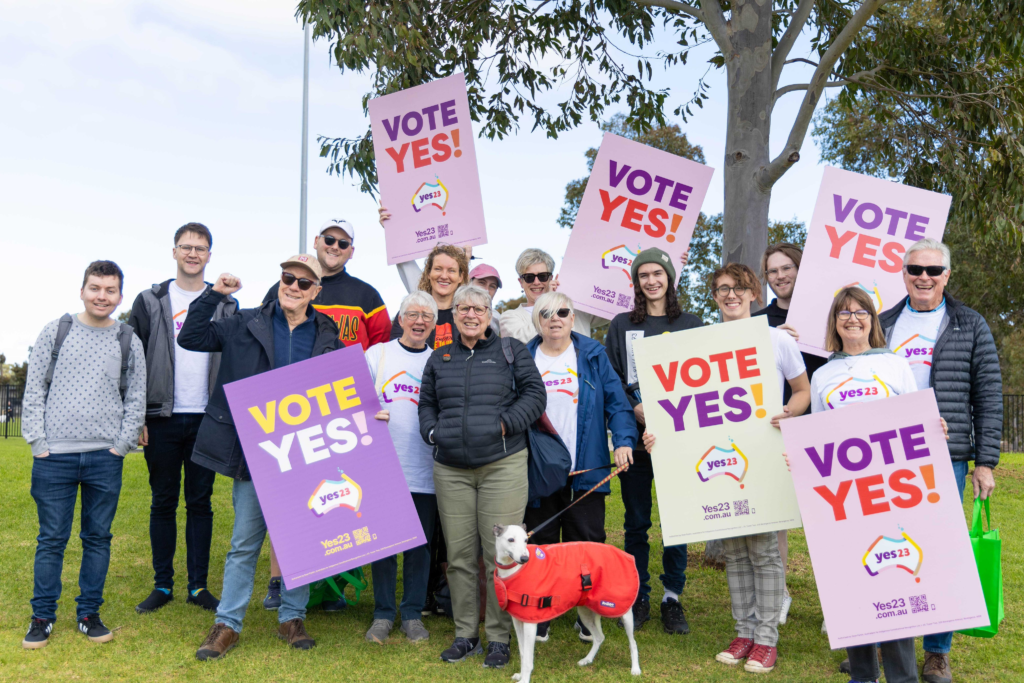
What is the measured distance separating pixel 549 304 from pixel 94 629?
3239mm

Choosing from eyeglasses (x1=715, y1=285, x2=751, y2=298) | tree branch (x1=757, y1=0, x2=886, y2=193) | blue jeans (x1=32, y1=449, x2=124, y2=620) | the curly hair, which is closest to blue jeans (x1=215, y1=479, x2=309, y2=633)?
blue jeans (x1=32, y1=449, x2=124, y2=620)

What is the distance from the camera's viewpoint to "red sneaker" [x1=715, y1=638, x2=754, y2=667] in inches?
167

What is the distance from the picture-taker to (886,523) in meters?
3.55

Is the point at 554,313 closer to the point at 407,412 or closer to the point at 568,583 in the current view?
the point at 407,412

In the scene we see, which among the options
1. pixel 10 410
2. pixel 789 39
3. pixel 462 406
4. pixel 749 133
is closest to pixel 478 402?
pixel 462 406

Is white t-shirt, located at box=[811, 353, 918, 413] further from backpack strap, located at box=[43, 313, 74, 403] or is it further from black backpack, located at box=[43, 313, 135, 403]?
backpack strap, located at box=[43, 313, 74, 403]

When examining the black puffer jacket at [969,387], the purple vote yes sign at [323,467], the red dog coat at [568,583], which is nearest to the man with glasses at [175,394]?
the purple vote yes sign at [323,467]

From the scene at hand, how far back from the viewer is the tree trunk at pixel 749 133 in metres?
6.52

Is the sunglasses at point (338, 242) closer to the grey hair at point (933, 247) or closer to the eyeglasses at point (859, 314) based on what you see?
the eyeglasses at point (859, 314)

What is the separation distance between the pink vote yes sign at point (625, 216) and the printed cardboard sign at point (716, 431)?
1.54 meters

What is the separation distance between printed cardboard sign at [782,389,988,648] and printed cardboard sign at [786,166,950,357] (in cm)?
130

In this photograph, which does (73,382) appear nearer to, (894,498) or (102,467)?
(102,467)

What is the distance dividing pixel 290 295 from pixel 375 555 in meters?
1.54

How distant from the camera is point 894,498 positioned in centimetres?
356
